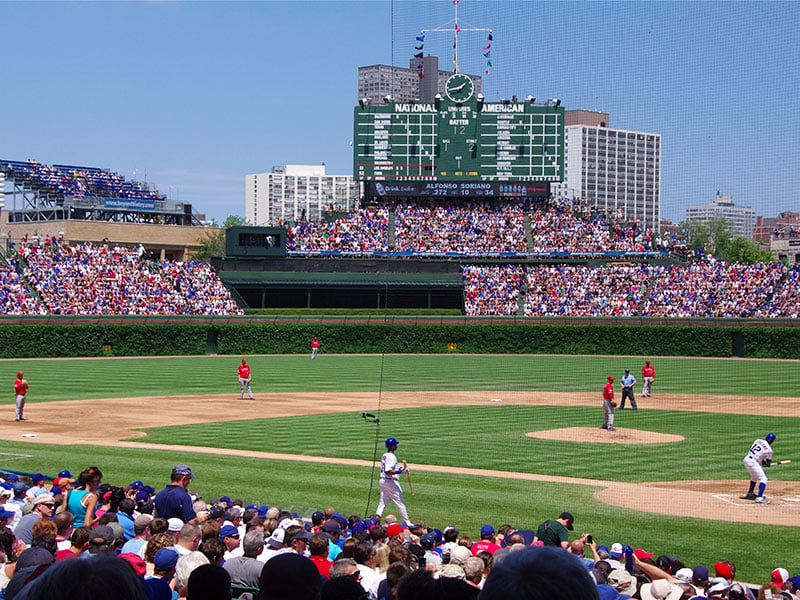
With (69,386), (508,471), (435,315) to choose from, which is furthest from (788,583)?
(435,315)

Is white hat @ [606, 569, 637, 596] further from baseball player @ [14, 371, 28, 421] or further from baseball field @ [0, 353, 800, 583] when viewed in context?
baseball player @ [14, 371, 28, 421]

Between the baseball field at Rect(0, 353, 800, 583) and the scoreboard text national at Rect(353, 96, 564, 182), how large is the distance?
93.0 feet

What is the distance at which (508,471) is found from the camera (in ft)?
63.4

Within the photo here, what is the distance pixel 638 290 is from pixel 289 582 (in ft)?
184

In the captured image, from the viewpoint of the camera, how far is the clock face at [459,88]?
65.0 m

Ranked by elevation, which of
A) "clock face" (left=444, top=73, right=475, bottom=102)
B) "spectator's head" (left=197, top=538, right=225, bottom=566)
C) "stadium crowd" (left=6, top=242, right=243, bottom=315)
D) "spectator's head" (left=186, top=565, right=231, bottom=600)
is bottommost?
"spectator's head" (left=197, top=538, right=225, bottom=566)

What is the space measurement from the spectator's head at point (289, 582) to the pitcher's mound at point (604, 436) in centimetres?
1980

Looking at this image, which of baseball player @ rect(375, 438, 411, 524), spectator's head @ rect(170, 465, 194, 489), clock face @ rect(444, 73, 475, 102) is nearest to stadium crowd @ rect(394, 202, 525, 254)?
clock face @ rect(444, 73, 475, 102)

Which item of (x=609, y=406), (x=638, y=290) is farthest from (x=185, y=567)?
(x=638, y=290)

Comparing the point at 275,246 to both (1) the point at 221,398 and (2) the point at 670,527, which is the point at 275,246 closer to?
(1) the point at 221,398

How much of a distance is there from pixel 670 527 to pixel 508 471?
205 inches

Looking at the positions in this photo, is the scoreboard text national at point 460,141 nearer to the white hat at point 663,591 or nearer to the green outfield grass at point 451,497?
the green outfield grass at point 451,497

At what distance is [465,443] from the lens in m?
22.9

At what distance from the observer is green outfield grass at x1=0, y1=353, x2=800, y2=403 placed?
35.4 metres
